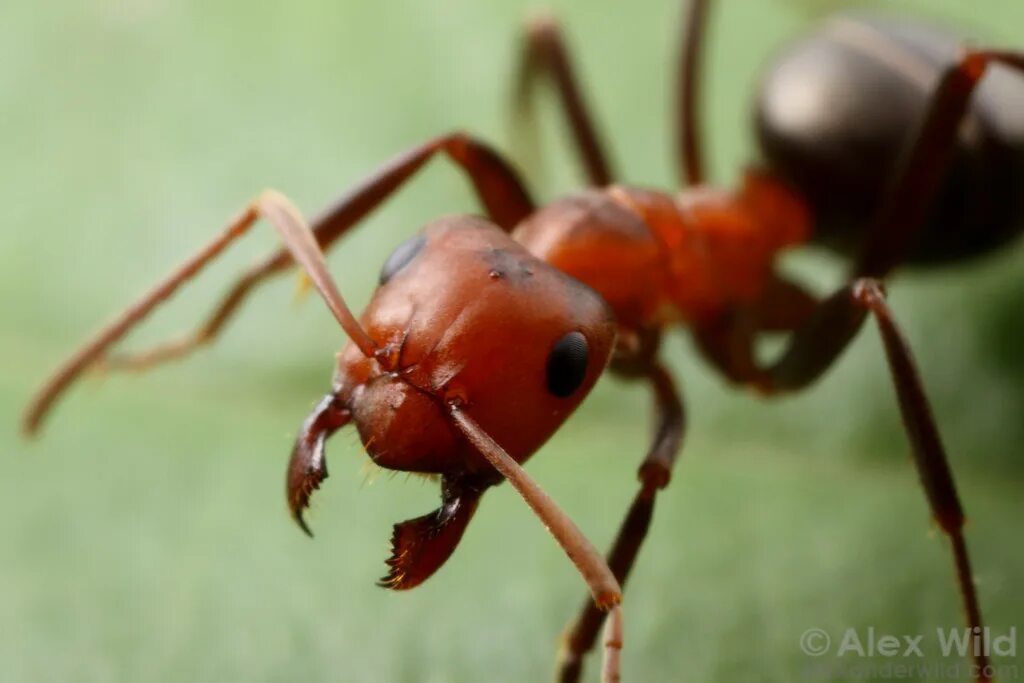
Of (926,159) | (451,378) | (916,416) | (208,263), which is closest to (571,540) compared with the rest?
(451,378)

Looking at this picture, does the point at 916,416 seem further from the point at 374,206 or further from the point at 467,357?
the point at 374,206

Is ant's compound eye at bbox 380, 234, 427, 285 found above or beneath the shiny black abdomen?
above

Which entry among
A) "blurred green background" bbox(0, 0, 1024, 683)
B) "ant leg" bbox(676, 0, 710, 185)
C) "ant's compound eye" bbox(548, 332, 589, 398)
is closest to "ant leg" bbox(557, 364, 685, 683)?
"blurred green background" bbox(0, 0, 1024, 683)

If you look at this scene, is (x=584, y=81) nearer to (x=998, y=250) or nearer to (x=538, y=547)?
(x=998, y=250)

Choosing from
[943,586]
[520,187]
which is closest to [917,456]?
[943,586]

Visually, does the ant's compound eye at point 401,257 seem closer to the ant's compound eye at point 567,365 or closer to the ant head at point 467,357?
the ant head at point 467,357

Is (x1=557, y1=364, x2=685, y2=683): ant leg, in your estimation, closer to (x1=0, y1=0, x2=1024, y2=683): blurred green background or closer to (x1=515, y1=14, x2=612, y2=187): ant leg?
→ (x1=0, y1=0, x2=1024, y2=683): blurred green background
